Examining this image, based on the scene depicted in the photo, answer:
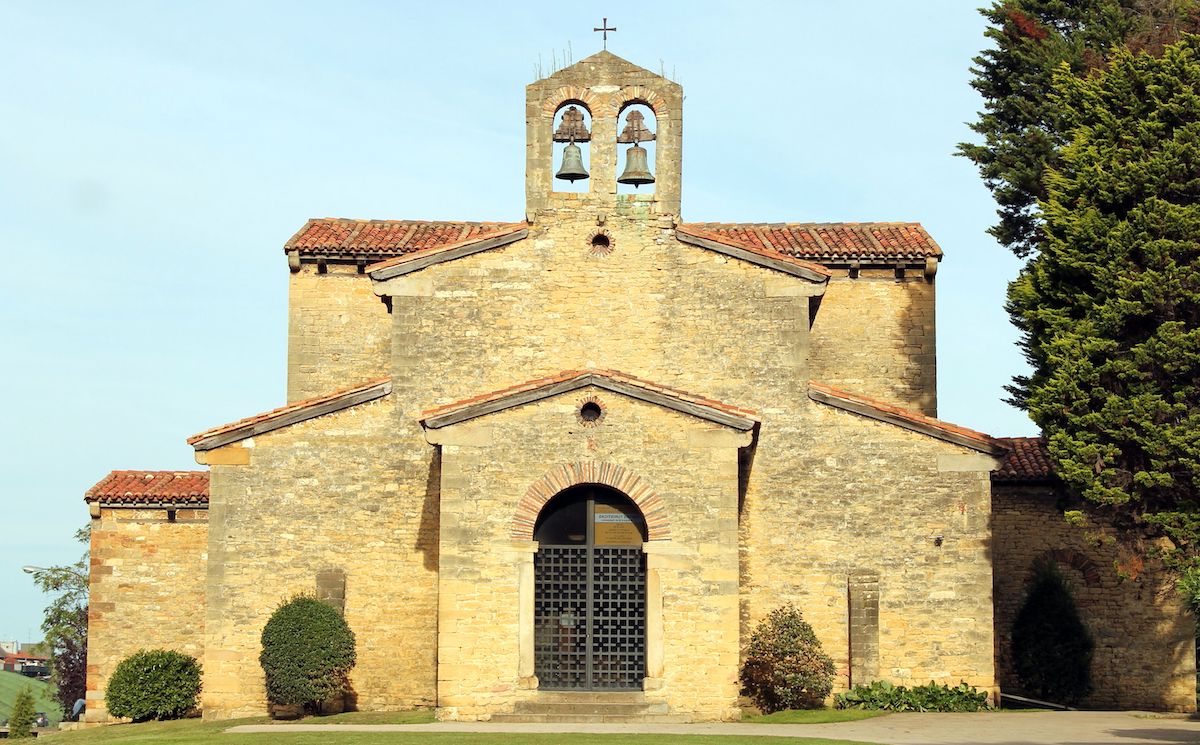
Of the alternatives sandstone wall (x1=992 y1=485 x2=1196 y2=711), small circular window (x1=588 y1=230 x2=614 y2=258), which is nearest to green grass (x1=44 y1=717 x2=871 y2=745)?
small circular window (x1=588 y1=230 x2=614 y2=258)

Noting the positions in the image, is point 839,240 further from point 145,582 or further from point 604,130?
point 145,582

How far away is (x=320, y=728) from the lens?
77.0ft

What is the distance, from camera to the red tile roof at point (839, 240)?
3241 centimetres

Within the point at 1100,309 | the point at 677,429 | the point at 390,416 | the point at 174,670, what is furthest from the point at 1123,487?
the point at 174,670

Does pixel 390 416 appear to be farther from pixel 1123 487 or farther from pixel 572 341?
pixel 1123 487

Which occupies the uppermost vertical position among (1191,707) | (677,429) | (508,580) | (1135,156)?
(1135,156)

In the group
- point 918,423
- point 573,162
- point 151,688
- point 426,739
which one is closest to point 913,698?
point 918,423

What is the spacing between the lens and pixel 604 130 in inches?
1061

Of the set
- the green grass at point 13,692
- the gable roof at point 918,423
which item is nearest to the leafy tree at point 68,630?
the green grass at point 13,692

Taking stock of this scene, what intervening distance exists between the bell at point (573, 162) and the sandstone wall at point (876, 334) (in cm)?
763

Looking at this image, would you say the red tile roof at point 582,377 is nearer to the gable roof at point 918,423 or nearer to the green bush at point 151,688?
the gable roof at point 918,423

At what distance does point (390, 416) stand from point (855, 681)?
29.3 feet

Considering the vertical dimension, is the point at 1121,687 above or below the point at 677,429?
below

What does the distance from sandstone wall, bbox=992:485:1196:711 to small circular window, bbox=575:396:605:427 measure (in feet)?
31.5
